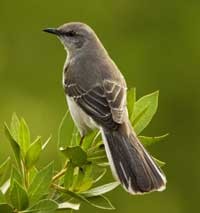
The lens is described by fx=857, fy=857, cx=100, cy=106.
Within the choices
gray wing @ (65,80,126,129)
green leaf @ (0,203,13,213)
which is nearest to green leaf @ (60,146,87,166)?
green leaf @ (0,203,13,213)

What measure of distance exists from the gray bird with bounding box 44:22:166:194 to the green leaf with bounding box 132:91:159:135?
0.08m

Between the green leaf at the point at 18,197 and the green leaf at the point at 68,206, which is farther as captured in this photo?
the green leaf at the point at 68,206

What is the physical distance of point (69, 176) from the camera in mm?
3686

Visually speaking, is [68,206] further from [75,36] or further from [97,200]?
[75,36]

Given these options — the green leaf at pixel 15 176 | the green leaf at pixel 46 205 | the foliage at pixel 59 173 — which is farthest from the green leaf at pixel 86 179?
the green leaf at pixel 46 205

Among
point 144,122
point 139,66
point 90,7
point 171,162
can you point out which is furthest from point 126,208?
point 144,122

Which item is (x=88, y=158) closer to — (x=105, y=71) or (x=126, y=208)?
(x=105, y=71)

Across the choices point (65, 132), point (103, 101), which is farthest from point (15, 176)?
point (103, 101)

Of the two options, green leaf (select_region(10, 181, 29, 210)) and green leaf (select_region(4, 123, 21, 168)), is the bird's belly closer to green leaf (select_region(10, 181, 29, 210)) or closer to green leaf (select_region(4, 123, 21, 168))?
green leaf (select_region(4, 123, 21, 168))

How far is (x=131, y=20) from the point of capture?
8672 millimetres

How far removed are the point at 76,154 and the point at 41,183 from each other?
0.34 meters

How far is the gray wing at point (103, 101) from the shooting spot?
15.5 ft

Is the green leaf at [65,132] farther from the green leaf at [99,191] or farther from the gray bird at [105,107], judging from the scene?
the green leaf at [99,191]

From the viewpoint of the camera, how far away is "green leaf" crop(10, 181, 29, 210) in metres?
3.29
